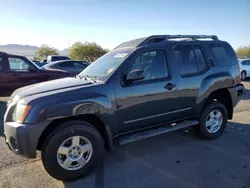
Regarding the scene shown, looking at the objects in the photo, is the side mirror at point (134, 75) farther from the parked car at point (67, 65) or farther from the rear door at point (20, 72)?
the parked car at point (67, 65)

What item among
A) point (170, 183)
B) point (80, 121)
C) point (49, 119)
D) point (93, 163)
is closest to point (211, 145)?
point (170, 183)

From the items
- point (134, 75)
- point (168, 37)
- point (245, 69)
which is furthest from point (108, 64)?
point (245, 69)

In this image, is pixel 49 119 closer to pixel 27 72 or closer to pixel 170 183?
pixel 170 183

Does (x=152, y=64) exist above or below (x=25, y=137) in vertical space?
above

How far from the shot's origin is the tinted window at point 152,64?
395 centimetres

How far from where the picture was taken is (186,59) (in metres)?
4.45

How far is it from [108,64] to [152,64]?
2.53ft

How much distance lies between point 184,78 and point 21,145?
115 inches

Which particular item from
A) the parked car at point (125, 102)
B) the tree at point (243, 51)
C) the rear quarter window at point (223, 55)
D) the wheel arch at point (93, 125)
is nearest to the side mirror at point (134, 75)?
the parked car at point (125, 102)

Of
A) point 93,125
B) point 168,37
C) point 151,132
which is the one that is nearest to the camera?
point 93,125

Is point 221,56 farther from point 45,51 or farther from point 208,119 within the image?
point 45,51

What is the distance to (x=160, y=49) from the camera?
4.16m

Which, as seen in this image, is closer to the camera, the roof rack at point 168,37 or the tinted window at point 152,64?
the tinted window at point 152,64

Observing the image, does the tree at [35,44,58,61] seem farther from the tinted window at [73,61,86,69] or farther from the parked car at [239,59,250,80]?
the parked car at [239,59,250,80]
